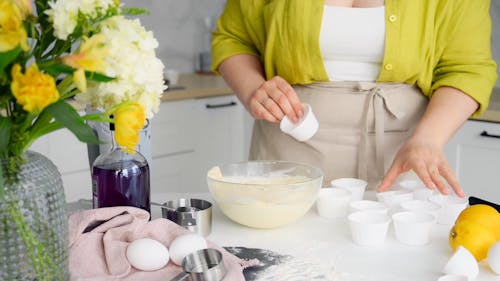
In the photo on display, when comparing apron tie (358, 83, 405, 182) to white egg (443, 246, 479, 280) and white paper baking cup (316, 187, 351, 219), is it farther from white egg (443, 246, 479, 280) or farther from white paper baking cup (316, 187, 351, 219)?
Answer: white egg (443, 246, 479, 280)

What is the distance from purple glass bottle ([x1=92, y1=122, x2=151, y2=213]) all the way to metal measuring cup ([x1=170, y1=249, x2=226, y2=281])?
0.21 m

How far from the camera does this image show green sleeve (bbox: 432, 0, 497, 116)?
1407mm

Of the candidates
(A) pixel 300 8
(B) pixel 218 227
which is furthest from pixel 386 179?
(A) pixel 300 8

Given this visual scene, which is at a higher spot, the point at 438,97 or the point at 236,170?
the point at 438,97

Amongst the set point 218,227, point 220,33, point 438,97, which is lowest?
point 218,227

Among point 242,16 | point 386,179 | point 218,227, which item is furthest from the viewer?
point 242,16

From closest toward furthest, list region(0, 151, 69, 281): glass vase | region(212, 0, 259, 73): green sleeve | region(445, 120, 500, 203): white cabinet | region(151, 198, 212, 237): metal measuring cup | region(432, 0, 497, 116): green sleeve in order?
region(0, 151, 69, 281): glass vase → region(151, 198, 212, 237): metal measuring cup → region(432, 0, 497, 116): green sleeve → region(212, 0, 259, 73): green sleeve → region(445, 120, 500, 203): white cabinet

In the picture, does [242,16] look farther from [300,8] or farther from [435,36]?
[435,36]

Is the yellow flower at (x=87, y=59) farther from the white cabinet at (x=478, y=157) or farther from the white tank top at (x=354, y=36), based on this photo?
the white cabinet at (x=478, y=157)

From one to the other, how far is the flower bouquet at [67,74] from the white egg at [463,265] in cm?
46


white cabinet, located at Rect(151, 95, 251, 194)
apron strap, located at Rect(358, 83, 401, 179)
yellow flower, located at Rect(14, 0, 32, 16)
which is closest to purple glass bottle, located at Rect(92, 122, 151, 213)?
yellow flower, located at Rect(14, 0, 32, 16)

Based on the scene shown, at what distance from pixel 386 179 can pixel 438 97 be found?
0.93 ft

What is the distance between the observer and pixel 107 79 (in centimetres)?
69

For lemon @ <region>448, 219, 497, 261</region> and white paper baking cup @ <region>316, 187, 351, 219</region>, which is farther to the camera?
white paper baking cup @ <region>316, 187, 351, 219</region>
